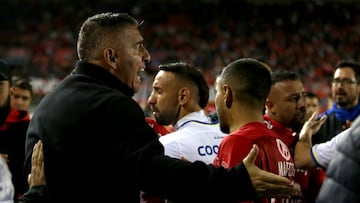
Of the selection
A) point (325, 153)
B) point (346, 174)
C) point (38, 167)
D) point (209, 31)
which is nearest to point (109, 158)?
point (38, 167)

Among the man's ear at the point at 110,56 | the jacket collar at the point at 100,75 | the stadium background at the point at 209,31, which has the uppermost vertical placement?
the stadium background at the point at 209,31

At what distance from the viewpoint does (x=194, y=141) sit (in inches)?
Answer: 138

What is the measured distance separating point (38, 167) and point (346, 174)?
4.27 ft

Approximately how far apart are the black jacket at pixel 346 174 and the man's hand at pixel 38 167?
119 cm

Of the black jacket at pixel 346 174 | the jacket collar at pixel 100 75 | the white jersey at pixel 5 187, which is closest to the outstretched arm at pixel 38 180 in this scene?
the jacket collar at pixel 100 75

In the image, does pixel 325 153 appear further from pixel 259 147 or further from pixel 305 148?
pixel 259 147

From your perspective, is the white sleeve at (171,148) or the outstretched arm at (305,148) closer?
the outstretched arm at (305,148)

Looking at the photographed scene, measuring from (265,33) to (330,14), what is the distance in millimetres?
2676

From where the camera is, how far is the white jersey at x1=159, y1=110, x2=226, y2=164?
3443 millimetres

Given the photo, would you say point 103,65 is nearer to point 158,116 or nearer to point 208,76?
point 158,116

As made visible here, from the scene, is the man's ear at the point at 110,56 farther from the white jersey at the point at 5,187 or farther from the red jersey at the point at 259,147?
the white jersey at the point at 5,187

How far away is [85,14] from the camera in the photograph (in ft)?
76.3

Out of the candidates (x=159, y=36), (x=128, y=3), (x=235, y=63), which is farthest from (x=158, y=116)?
(x=128, y=3)

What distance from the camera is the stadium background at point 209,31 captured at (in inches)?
806
